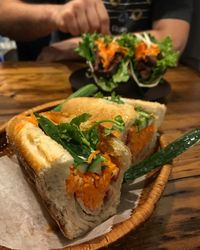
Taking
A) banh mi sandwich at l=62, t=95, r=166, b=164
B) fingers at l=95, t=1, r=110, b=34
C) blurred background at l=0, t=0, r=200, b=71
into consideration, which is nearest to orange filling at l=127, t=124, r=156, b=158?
banh mi sandwich at l=62, t=95, r=166, b=164

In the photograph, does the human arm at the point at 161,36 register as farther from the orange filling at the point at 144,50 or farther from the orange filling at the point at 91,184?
the orange filling at the point at 91,184

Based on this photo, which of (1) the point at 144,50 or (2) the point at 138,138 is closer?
(2) the point at 138,138

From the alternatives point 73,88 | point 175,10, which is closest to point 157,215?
point 73,88

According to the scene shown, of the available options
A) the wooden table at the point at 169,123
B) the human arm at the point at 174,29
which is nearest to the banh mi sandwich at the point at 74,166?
the wooden table at the point at 169,123

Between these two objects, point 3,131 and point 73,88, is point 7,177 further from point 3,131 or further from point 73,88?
point 73,88

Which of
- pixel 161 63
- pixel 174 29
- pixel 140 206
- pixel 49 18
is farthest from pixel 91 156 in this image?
pixel 174 29

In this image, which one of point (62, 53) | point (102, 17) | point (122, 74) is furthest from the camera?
point (62, 53)

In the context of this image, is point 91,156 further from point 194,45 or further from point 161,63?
point 194,45
